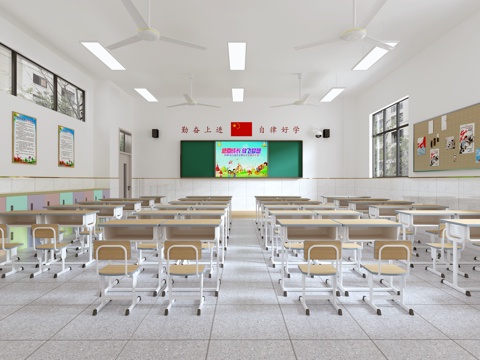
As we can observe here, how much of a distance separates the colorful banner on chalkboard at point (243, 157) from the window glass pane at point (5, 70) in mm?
6397

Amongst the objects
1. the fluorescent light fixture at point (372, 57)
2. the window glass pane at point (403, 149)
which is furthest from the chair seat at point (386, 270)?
the window glass pane at point (403, 149)

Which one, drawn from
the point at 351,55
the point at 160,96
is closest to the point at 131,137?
the point at 160,96

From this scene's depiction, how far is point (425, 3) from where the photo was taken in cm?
522

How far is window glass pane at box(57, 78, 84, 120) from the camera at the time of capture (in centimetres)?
764

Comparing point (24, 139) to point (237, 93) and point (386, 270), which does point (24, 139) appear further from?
point (386, 270)

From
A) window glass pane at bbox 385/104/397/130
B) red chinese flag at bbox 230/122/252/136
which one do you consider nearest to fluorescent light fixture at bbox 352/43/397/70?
window glass pane at bbox 385/104/397/130

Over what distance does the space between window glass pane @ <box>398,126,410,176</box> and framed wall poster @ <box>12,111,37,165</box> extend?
8.62 meters

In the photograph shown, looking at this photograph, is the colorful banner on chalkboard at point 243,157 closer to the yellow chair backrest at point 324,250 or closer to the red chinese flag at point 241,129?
the red chinese flag at point 241,129

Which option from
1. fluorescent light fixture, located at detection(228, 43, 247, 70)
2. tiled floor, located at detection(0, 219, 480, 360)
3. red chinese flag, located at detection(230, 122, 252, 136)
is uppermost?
fluorescent light fixture, located at detection(228, 43, 247, 70)

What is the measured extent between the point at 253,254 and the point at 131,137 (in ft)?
25.7

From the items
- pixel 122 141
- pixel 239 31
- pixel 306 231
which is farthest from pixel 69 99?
pixel 306 231

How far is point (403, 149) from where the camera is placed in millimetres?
8555

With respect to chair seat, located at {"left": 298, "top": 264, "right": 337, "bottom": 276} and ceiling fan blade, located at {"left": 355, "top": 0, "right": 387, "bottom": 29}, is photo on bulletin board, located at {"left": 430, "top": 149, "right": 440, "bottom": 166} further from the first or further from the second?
chair seat, located at {"left": 298, "top": 264, "right": 337, "bottom": 276}

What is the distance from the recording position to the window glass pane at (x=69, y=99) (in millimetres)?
7641
